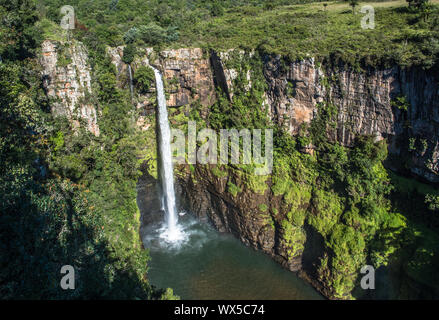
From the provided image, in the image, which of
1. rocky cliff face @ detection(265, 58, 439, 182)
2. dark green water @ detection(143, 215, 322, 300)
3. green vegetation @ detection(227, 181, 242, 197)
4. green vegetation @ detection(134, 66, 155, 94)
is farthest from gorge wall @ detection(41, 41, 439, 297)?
dark green water @ detection(143, 215, 322, 300)

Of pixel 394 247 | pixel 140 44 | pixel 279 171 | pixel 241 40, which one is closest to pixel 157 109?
pixel 140 44

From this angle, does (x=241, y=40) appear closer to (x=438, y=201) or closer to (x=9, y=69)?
(x=9, y=69)

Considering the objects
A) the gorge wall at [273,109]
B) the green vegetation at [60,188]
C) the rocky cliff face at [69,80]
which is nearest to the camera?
the green vegetation at [60,188]

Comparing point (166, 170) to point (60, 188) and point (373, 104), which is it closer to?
point (60, 188)

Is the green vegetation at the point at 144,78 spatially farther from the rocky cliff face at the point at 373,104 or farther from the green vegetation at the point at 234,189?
the green vegetation at the point at 234,189

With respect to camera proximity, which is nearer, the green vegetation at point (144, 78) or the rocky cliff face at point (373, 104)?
the rocky cliff face at point (373, 104)

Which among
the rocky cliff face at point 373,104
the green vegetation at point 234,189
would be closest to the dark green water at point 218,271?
the green vegetation at point 234,189
